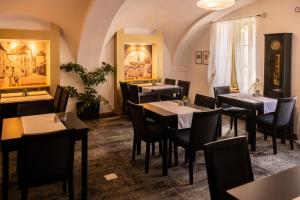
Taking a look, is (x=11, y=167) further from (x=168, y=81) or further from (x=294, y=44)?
(x=294, y=44)

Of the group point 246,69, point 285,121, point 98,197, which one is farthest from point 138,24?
point 98,197

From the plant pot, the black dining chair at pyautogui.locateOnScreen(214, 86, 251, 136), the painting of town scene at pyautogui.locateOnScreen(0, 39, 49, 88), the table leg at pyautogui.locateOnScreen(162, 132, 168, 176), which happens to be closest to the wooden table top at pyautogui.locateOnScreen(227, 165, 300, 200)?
the table leg at pyautogui.locateOnScreen(162, 132, 168, 176)

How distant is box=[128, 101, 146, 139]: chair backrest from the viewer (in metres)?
3.37

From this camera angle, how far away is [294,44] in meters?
4.88

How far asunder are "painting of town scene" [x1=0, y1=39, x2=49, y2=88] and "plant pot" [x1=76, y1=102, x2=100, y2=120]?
3.57ft

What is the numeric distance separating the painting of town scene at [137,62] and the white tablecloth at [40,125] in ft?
14.2

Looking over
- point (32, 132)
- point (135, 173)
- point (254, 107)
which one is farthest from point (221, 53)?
point (32, 132)

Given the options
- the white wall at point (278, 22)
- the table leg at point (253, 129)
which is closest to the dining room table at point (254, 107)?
the table leg at point (253, 129)

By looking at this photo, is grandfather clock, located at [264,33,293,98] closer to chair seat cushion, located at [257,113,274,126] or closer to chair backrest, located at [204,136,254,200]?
chair seat cushion, located at [257,113,274,126]

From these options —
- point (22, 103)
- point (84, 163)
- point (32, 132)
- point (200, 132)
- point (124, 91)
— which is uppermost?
point (124, 91)

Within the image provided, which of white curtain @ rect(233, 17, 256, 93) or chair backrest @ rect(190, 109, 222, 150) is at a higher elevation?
white curtain @ rect(233, 17, 256, 93)

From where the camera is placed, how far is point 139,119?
Result: 347 cm

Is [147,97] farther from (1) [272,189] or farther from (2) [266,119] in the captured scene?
(1) [272,189]

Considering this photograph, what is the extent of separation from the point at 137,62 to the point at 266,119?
13.5 feet
